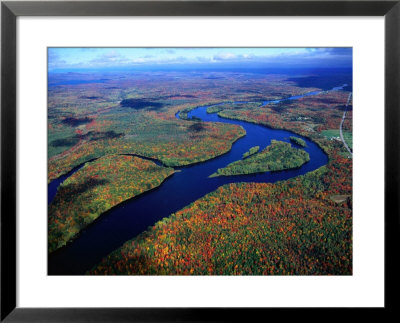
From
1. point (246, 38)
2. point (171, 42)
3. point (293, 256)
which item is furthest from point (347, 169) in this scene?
point (171, 42)

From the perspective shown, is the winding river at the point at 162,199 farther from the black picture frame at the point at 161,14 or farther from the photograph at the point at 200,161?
the black picture frame at the point at 161,14

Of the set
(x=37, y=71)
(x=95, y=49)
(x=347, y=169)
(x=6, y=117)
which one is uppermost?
(x=95, y=49)

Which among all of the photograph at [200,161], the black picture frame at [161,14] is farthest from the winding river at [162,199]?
the black picture frame at [161,14]

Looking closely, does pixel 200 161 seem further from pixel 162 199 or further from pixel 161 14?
pixel 161 14

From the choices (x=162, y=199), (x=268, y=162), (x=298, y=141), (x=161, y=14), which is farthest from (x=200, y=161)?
(x=161, y=14)

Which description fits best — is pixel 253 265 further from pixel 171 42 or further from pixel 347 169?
pixel 171 42

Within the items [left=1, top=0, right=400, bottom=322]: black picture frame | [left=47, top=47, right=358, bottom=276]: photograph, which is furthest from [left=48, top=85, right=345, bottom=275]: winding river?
[left=1, top=0, right=400, bottom=322]: black picture frame
